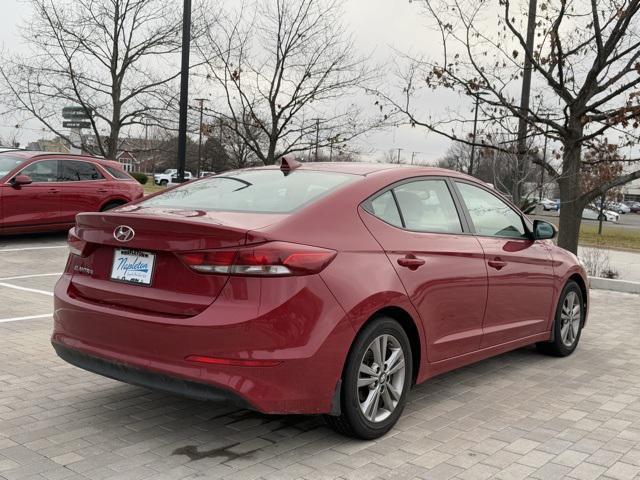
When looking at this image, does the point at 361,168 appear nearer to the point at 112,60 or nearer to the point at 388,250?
the point at 388,250

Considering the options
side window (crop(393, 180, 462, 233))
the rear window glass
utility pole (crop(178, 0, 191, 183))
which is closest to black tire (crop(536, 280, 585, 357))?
side window (crop(393, 180, 462, 233))

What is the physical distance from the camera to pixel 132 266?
3637 millimetres

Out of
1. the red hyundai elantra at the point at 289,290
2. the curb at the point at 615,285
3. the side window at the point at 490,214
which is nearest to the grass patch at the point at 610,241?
the curb at the point at 615,285

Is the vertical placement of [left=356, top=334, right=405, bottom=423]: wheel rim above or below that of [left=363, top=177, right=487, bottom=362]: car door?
below

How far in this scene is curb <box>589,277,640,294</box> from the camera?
10.6 m

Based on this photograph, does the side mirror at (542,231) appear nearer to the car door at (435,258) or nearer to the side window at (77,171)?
the car door at (435,258)

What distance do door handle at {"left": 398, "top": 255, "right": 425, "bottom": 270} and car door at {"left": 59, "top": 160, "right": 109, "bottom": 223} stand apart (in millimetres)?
9526

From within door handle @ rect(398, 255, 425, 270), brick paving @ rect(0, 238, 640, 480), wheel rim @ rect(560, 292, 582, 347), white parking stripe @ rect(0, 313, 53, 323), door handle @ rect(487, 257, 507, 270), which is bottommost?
brick paving @ rect(0, 238, 640, 480)

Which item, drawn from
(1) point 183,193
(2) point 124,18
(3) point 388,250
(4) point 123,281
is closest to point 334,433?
(3) point 388,250

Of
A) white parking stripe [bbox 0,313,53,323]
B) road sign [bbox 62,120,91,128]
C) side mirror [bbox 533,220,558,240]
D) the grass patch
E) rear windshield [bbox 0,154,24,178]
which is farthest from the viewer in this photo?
the grass patch

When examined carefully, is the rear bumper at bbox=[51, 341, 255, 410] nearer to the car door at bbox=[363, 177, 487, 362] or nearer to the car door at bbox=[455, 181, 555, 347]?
the car door at bbox=[363, 177, 487, 362]

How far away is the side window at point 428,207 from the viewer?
14.1 feet

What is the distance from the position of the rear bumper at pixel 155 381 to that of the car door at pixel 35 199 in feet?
28.3

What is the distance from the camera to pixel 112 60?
64.3ft
